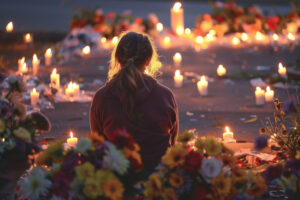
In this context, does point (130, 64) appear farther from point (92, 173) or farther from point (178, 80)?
point (178, 80)

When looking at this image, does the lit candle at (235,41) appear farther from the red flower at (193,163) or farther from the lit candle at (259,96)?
the red flower at (193,163)

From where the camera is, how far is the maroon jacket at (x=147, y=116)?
11.7 ft

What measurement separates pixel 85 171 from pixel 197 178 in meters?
0.64

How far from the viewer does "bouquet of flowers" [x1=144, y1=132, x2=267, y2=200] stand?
9.77 ft

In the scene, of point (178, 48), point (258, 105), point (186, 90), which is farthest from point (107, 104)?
point (178, 48)

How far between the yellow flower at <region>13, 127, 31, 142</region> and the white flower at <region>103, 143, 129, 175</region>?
51cm

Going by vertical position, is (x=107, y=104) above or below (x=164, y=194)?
above

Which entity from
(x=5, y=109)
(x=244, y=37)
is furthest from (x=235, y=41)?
(x=5, y=109)

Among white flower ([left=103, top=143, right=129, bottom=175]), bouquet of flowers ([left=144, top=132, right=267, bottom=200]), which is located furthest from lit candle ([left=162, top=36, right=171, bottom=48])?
white flower ([left=103, top=143, right=129, bottom=175])

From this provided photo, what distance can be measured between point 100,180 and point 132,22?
10302 millimetres

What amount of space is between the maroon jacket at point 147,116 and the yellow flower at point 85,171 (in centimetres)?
76

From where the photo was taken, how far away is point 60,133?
231 inches

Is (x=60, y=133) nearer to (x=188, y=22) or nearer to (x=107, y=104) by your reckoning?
(x=107, y=104)

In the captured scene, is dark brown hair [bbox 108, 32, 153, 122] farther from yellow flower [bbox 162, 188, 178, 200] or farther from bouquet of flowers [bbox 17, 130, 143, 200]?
yellow flower [bbox 162, 188, 178, 200]
